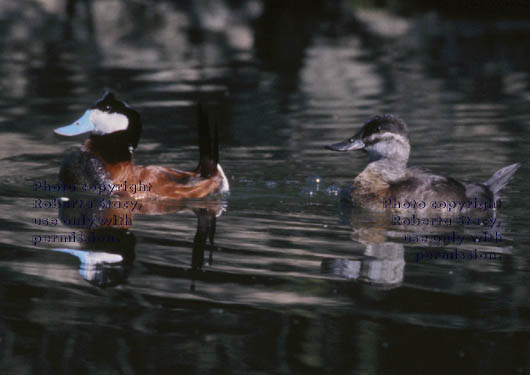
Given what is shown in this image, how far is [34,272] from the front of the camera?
6.69m

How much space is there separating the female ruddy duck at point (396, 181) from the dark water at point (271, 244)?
0.76 feet

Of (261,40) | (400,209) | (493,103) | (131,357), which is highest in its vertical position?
(261,40)

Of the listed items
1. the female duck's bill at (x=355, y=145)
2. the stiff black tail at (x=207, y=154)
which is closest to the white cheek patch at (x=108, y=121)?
the stiff black tail at (x=207, y=154)

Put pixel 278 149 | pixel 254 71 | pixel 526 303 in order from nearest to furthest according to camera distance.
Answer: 1. pixel 526 303
2. pixel 278 149
3. pixel 254 71

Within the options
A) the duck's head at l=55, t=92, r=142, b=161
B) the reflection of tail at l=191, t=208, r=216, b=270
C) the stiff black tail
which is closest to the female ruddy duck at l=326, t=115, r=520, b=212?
the stiff black tail

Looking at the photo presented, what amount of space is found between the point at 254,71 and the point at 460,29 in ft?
28.5

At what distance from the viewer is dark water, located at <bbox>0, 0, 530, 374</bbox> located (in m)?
5.19

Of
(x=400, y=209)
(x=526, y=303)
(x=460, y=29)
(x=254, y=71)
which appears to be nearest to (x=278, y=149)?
(x=400, y=209)

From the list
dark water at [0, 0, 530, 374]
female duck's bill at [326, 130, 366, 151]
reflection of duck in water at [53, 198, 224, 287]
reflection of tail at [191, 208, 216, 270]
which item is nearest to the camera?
dark water at [0, 0, 530, 374]

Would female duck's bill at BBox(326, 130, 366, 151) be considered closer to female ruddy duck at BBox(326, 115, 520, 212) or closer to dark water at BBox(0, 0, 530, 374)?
female ruddy duck at BBox(326, 115, 520, 212)

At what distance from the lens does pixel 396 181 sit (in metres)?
8.78

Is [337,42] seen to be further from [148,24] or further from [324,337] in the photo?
[324,337]

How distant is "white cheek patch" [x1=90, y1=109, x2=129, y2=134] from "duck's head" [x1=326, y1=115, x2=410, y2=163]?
7.03ft

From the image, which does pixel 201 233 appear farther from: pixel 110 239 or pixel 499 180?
pixel 499 180
